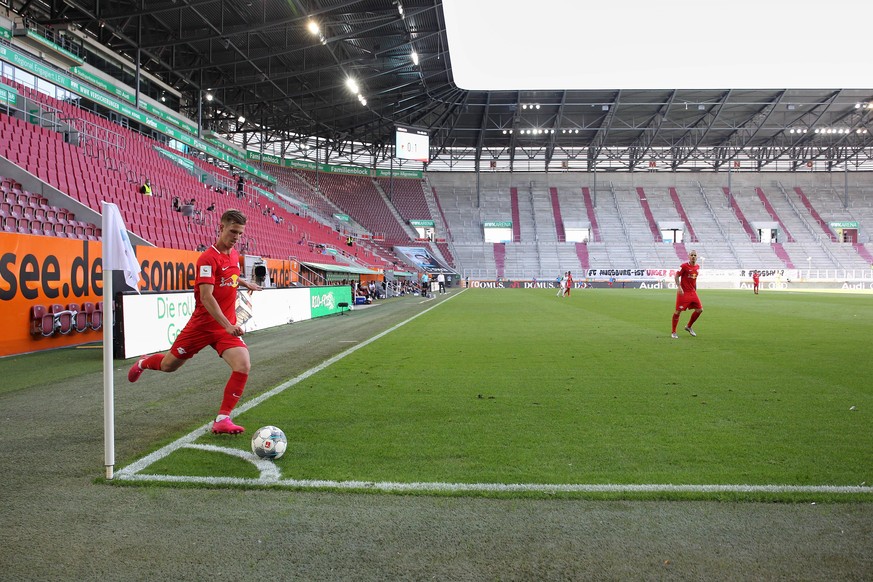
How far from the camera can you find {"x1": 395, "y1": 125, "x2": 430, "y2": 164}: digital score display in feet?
173

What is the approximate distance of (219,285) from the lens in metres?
5.06

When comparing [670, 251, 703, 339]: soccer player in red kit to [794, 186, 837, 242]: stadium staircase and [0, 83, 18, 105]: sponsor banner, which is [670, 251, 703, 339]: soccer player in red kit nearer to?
[0, 83, 18, 105]: sponsor banner

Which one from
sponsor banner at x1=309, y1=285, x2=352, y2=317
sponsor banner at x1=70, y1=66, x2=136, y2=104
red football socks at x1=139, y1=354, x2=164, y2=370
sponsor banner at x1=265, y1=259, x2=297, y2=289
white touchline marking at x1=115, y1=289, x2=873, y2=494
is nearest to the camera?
white touchline marking at x1=115, y1=289, x2=873, y2=494

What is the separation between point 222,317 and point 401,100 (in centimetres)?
4796

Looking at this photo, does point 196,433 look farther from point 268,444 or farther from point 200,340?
point 268,444

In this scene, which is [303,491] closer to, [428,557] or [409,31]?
[428,557]

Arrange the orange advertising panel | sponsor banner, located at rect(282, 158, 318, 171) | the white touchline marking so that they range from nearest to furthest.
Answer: the white touchline marking, the orange advertising panel, sponsor banner, located at rect(282, 158, 318, 171)

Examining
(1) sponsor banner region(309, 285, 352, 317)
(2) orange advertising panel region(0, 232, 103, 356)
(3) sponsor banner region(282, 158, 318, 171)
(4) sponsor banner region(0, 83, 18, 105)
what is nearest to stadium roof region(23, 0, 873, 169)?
(3) sponsor banner region(282, 158, 318, 171)

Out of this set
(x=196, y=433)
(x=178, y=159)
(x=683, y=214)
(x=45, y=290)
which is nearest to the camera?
(x=196, y=433)

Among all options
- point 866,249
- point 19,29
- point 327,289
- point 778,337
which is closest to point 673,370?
point 778,337

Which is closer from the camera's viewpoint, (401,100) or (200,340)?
(200,340)

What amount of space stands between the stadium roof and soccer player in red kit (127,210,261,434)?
27501 mm

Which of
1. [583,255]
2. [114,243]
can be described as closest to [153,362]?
[114,243]

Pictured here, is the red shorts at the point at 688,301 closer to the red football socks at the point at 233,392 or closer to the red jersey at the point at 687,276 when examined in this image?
the red jersey at the point at 687,276
